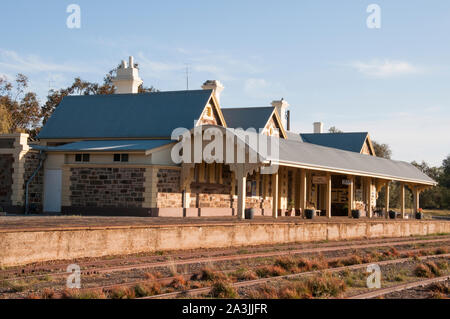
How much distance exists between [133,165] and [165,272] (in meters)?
12.5

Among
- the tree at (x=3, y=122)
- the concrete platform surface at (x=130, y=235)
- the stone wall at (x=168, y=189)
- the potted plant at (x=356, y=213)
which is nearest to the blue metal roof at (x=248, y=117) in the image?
the potted plant at (x=356, y=213)

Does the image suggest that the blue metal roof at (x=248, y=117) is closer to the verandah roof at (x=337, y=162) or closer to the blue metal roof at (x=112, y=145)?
the verandah roof at (x=337, y=162)

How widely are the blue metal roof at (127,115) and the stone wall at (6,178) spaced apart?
4.04 meters

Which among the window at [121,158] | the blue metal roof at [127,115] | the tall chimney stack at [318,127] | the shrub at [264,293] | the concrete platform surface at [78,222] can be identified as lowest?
the shrub at [264,293]

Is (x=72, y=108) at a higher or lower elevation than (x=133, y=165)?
higher

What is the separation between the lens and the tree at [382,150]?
7683 centimetres

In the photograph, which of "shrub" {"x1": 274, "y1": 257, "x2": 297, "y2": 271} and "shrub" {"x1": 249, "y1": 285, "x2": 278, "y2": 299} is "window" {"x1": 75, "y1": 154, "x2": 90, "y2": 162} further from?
"shrub" {"x1": 249, "y1": 285, "x2": 278, "y2": 299}

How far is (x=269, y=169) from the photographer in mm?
29656

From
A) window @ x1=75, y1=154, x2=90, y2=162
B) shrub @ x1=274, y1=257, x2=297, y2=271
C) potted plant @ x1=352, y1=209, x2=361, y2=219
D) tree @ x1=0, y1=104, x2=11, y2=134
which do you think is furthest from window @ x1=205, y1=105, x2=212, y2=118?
tree @ x1=0, y1=104, x2=11, y2=134

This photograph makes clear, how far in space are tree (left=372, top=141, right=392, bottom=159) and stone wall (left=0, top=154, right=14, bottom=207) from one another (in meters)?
56.6

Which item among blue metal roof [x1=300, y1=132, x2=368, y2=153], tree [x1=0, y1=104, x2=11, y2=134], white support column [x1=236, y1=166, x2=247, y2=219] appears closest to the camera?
white support column [x1=236, y1=166, x2=247, y2=219]

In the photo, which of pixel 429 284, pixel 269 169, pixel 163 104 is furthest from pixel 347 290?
pixel 163 104

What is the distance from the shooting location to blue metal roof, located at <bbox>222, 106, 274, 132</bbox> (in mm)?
35281
